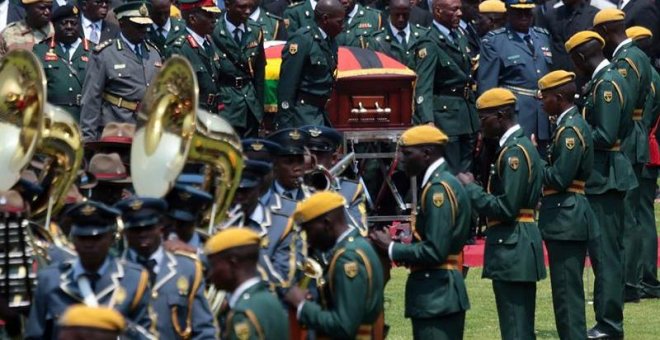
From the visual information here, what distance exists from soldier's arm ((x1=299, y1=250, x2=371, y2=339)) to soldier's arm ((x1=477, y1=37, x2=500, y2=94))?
34.0ft

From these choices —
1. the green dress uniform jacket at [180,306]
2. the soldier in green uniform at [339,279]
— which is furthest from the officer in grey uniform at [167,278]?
the soldier in green uniform at [339,279]

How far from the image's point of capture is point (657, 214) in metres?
23.4

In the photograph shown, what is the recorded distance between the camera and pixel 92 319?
29.1 feet

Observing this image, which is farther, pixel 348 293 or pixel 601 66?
pixel 601 66

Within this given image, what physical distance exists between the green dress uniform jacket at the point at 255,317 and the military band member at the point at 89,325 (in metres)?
0.82

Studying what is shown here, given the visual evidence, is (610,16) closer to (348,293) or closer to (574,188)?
(574,188)

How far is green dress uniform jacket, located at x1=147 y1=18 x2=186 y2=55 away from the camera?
1817cm

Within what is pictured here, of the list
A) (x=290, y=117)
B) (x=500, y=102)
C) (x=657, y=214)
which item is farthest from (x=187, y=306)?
(x=657, y=214)

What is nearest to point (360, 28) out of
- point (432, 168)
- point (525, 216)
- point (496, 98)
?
point (496, 98)

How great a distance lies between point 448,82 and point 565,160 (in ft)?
18.7

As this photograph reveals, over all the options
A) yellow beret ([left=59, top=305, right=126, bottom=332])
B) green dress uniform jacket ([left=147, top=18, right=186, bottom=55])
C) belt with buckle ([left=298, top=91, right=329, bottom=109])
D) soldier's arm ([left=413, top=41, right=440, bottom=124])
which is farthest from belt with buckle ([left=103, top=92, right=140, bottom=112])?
yellow beret ([left=59, top=305, right=126, bottom=332])

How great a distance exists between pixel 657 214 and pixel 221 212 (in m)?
12.0

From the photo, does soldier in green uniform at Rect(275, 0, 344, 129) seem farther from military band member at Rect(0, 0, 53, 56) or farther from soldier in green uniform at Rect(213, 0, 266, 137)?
military band member at Rect(0, 0, 53, 56)

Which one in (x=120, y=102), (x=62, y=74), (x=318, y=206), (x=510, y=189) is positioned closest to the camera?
(x=318, y=206)
